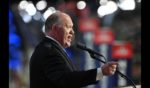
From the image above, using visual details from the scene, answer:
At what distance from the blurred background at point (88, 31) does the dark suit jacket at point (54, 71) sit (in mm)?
443

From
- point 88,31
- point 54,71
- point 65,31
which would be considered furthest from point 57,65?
point 88,31

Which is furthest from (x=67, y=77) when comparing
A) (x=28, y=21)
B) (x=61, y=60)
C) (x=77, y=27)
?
(x=28, y=21)

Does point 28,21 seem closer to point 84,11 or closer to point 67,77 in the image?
point 84,11

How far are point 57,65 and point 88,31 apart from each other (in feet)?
2.13

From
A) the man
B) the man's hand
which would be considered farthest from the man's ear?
the man's hand

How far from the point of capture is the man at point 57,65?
117cm

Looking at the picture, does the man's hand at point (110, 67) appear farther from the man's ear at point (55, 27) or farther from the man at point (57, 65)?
the man's ear at point (55, 27)

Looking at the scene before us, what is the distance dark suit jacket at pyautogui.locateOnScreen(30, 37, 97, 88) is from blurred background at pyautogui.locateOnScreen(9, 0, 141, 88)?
17.4 inches

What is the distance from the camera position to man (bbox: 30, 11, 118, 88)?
117cm

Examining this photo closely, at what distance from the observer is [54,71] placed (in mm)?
1188

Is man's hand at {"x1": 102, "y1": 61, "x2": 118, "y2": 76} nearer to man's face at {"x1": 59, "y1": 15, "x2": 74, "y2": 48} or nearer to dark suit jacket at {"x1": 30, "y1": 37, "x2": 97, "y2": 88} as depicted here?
dark suit jacket at {"x1": 30, "y1": 37, "x2": 97, "y2": 88}

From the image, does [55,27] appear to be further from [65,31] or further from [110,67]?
[110,67]

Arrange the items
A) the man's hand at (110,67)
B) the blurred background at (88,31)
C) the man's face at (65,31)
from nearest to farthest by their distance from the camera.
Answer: the man's hand at (110,67) < the man's face at (65,31) < the blurred background at (88,31)

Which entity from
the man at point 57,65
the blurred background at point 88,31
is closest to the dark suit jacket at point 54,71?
the man at point 57,65
